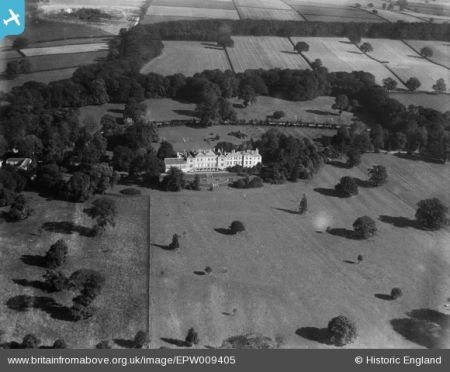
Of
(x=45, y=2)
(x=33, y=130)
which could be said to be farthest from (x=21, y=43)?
(x=33, y=130)

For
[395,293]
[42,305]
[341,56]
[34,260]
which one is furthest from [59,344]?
[341,56]

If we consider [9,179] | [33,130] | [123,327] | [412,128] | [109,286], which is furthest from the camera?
[412,128]

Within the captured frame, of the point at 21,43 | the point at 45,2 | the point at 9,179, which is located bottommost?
the point at 9,179

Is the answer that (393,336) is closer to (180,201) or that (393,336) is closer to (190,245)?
(190,245)

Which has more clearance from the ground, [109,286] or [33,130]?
[33,130]

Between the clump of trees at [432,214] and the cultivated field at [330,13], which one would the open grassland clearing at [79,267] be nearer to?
the clump of trees at [432,214]

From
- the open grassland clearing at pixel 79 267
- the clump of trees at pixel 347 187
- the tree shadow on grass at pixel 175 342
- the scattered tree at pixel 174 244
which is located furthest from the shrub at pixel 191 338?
the clump of trees at pixel 347 187
